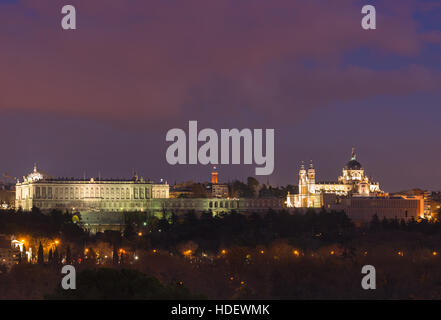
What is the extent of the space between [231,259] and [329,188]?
108 meters

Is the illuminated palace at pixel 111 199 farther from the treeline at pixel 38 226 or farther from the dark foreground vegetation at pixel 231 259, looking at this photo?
the treeline at pixel 38 226

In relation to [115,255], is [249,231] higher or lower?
higher

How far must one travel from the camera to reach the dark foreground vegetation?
6481cm

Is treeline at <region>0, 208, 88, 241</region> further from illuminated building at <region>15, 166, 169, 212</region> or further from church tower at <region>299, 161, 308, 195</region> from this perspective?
church tower at <region>299, 161, 308, 195</region>

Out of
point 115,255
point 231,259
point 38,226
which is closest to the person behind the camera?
point 231,259

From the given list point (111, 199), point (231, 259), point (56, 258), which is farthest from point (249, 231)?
point (111, 199)

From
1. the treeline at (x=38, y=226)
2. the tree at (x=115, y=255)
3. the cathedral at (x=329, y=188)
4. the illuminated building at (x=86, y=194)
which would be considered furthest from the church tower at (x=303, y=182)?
the tree at (x=115, y=255)

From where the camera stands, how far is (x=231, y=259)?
81188 millimetres

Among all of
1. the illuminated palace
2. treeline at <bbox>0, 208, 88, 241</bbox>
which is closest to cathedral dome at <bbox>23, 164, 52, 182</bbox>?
the illuminated palace

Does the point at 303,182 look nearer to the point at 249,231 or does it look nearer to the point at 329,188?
the point at 329,188

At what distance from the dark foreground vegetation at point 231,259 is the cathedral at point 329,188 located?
3927 cm

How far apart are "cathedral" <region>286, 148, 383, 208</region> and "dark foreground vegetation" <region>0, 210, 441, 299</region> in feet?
129

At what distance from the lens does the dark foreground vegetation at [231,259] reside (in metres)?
64.8
